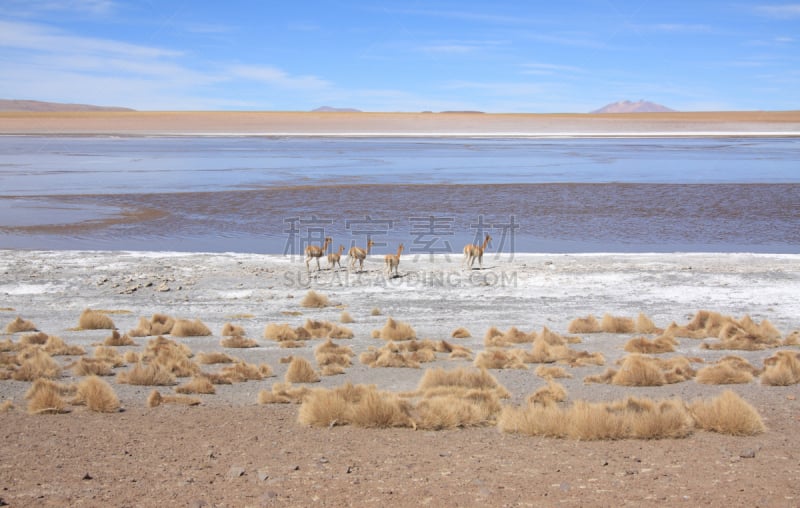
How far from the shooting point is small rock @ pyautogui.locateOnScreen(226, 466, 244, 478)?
A: 18.7 ft

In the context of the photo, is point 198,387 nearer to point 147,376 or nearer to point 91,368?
point 147,376

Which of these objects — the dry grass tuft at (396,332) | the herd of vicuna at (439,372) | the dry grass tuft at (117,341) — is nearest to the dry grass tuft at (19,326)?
the herd of vicuna at (439,372)

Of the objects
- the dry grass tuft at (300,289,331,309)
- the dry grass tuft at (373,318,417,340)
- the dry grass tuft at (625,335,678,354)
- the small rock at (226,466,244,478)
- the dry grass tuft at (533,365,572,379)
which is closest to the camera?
the small rock at (226,466,244,478)

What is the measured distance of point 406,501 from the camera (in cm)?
521

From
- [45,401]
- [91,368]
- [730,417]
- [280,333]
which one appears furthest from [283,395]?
[730,417]

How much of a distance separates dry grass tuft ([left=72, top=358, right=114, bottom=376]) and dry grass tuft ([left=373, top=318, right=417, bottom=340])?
319 centimetres

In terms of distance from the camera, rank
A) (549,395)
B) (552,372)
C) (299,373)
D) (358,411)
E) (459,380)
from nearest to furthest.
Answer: (358,411)
(549,395)
(459,380)
(299,373)
(552,372)

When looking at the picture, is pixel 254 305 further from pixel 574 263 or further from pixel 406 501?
pixel 406 501

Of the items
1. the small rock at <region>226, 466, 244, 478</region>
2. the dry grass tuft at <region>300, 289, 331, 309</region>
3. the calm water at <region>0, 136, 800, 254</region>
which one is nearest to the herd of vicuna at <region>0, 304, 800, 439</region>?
the dry grass tuft at <region>300, 289, 331, 309</region>

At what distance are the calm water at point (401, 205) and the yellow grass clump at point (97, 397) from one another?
11.8 metres

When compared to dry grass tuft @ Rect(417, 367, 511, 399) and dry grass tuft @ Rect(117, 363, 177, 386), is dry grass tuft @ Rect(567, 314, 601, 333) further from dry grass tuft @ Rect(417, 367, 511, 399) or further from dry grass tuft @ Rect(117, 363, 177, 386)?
dry grass tuft @ Rect(117, 363, 177, 386)

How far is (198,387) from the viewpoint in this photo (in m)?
8.05

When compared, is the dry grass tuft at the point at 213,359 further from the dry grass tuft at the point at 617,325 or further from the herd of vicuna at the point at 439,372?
the dry grass tuft at the point at 617,325

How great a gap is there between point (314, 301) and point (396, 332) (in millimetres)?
2564
